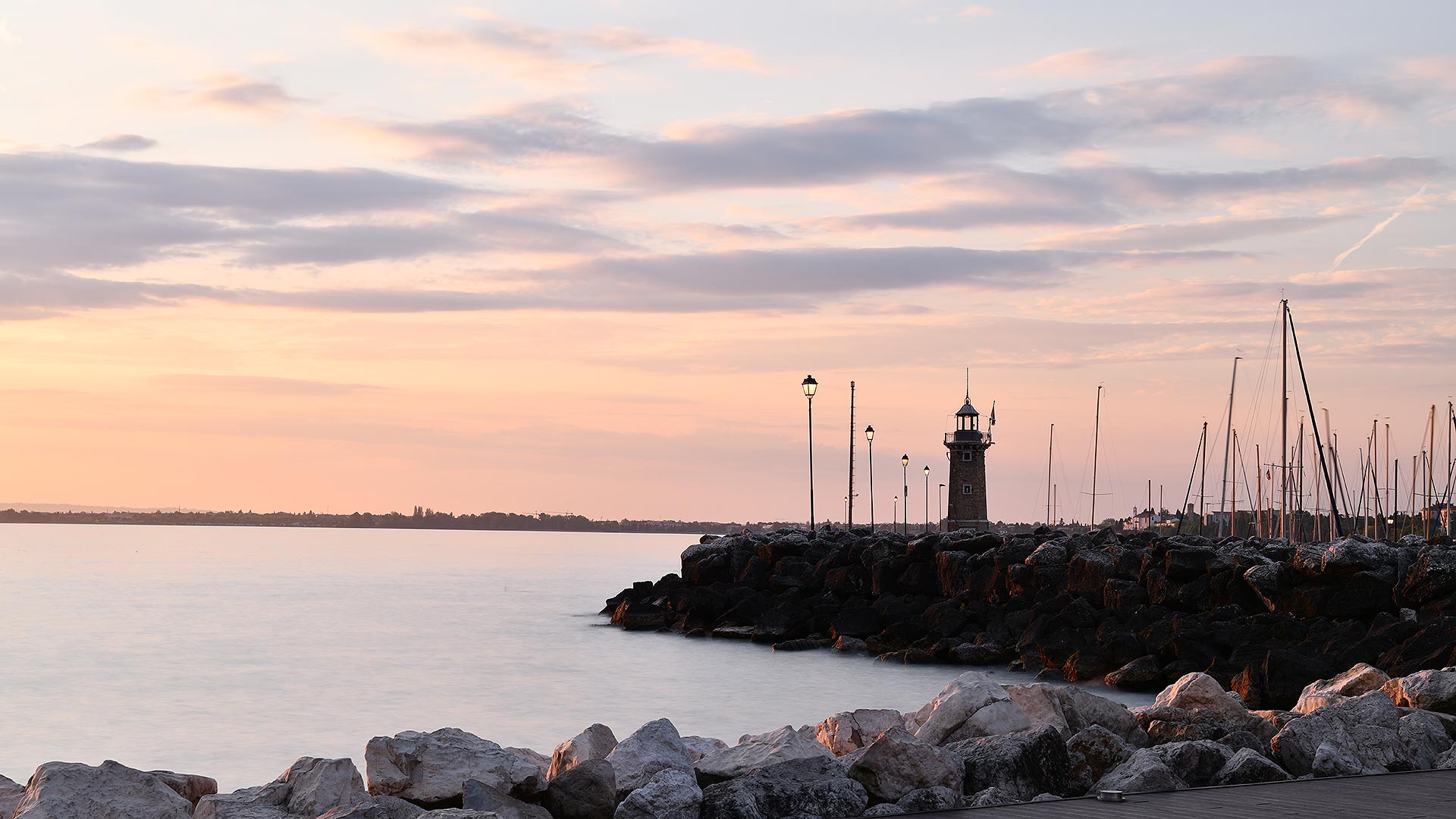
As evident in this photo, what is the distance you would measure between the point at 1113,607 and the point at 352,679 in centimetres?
1691

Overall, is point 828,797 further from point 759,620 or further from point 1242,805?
point 759,620

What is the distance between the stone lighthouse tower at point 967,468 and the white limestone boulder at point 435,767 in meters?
45.6

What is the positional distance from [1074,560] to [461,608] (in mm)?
29683

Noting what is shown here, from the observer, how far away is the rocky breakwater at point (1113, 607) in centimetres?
2197

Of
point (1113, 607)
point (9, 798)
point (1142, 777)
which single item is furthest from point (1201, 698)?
point (1113, 607)

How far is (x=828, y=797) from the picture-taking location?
800 centimetres

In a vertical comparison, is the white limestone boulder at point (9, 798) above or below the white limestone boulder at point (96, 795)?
below

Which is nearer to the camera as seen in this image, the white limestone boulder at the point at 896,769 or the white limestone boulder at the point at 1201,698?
the white limestone boulder at the point at 896,769

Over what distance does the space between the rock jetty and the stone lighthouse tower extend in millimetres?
43578

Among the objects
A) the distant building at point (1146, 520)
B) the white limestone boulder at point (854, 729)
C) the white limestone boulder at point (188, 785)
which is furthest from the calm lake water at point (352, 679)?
the distant building at point (1146, 520)

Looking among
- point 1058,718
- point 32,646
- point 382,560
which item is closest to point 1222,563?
point 1058,718

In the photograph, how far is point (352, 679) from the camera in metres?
30.9

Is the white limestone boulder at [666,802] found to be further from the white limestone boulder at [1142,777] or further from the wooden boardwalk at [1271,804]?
the white limestone boulder at [1142,777]

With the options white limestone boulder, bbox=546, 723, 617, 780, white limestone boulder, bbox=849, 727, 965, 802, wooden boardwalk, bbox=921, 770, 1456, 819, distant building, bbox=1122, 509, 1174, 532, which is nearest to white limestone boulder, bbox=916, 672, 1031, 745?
white limestone boulder, bbox=849, 727, 965, 802
